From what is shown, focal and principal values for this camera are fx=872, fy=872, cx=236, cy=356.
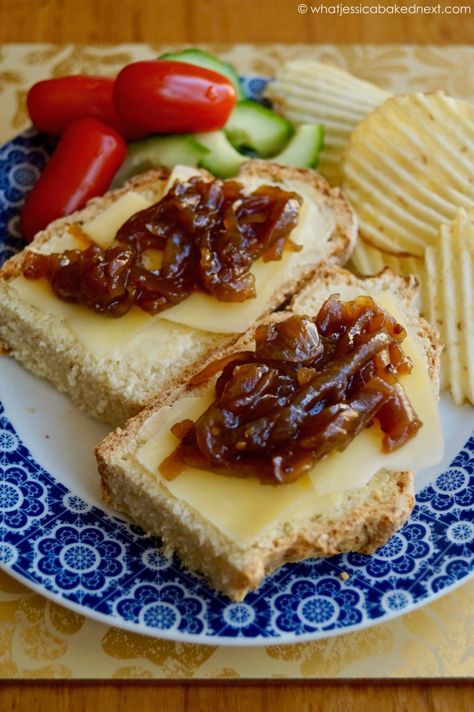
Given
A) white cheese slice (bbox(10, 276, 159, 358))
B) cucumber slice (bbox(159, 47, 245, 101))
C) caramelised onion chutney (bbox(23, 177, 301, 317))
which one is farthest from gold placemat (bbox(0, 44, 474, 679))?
cucumber slice (bbox(159, 47, 245, 101))

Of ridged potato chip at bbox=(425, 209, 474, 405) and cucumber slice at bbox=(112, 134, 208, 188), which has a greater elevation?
cucumber slice at bbox=(112, 134, 208, 188)

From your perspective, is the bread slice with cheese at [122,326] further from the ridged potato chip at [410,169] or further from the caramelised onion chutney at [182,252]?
the ridged potato chip at [410,169]

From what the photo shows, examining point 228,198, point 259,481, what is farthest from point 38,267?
point 259,481

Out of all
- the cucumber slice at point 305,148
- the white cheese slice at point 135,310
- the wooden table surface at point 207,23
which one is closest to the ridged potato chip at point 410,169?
the cucumber slice at point 305,148

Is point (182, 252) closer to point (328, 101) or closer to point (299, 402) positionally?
point (299, 402)

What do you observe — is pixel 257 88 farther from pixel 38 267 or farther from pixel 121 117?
pixel 38 267

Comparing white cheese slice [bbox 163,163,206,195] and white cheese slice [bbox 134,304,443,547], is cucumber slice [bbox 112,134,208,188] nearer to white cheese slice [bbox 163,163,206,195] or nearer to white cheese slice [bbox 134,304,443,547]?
white cheese slice [bbox 163,163,206,195]
